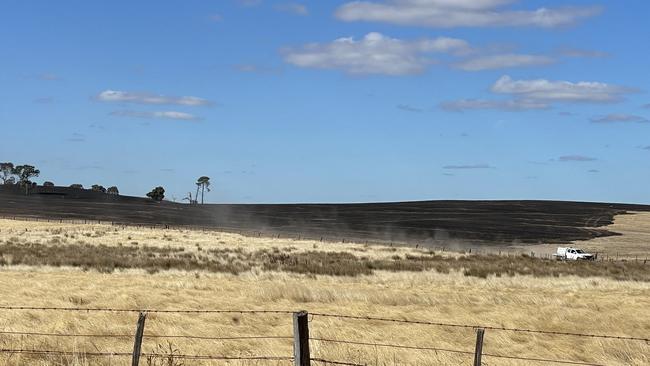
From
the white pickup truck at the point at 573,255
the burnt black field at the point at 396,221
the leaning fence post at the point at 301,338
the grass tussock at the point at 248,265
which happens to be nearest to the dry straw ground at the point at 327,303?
the grass tussock at the point at 248,265

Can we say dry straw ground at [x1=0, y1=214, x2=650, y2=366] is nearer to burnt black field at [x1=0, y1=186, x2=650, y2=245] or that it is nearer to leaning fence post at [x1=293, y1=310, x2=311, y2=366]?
leaning fence post at [x1=293, y1=310, x2=311, y2=366]

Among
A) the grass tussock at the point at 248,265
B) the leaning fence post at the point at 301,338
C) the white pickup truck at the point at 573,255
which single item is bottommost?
the white pickup truck at the point at 573,255

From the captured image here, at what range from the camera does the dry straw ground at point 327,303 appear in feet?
55.3

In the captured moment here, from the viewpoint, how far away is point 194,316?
22031 mm

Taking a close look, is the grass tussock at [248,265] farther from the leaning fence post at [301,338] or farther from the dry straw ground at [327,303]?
the leaning fence post at [301,338]

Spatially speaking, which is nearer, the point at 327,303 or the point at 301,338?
the point at 301,338

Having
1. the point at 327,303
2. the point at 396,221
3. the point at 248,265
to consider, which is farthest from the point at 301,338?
the point at 396,221

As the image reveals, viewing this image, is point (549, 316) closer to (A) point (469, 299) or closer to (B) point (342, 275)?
(A) point (469, 299)

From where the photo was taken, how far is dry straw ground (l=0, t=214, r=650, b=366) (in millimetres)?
16844

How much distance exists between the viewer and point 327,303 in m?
27.6

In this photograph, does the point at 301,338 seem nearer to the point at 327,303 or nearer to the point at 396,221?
the point at 327,303

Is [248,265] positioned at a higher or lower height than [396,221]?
lower

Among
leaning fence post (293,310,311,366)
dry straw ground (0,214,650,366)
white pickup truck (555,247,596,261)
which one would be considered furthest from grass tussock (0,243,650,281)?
leaning fence post (293,310,311,366)

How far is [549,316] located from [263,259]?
108ft
